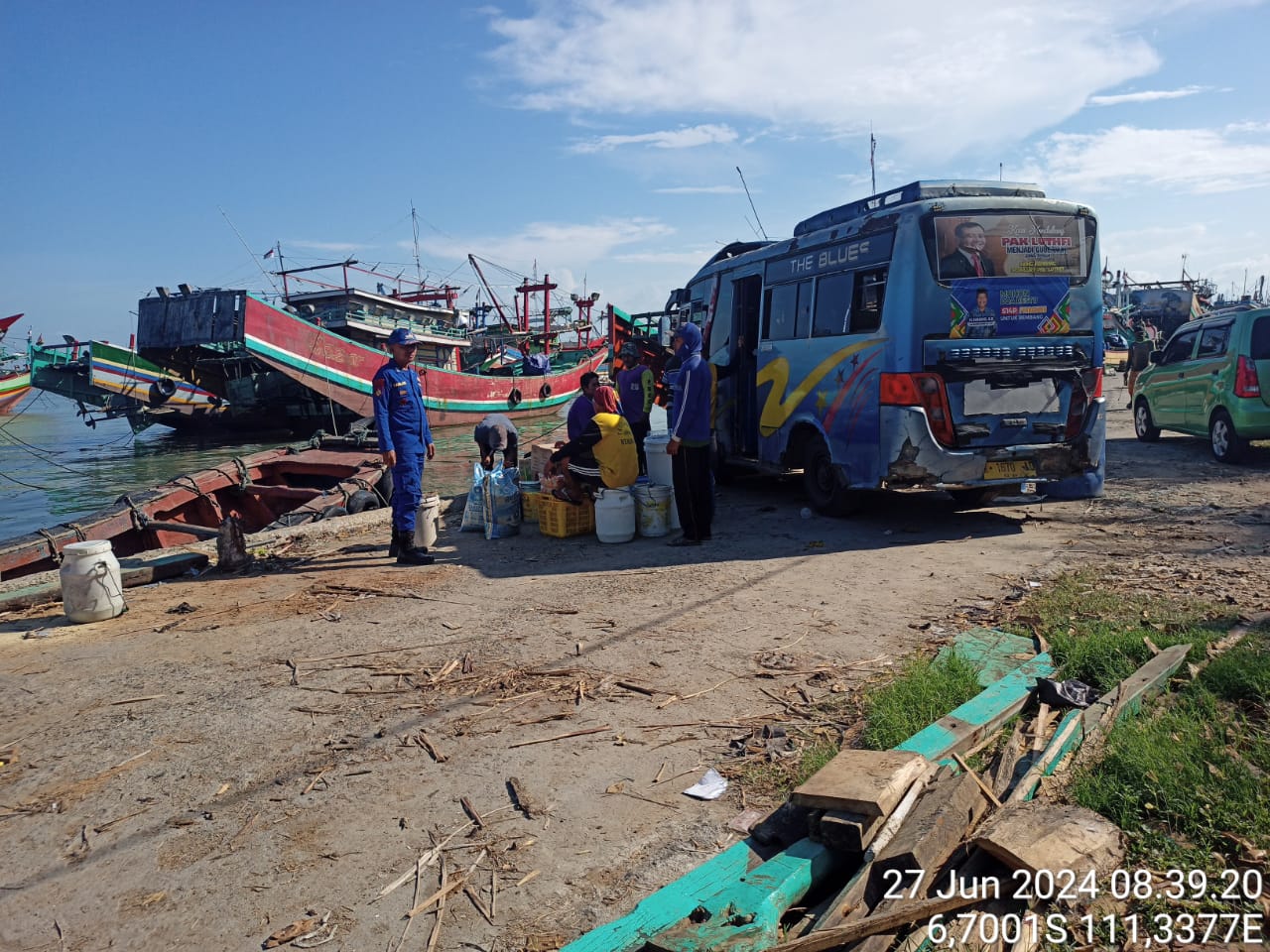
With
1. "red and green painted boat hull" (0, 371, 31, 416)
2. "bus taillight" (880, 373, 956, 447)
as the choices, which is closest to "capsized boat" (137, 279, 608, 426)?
"bus taillight" (880, 373, 956, 447)

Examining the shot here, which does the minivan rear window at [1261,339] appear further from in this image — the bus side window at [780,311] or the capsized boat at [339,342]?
the capsized boat at [339,342]

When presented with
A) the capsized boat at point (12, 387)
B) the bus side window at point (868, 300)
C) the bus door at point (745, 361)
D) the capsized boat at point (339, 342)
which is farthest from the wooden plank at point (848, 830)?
the capsized boat at point (12, 387)

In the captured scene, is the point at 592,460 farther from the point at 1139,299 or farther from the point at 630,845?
the point at 1139,299

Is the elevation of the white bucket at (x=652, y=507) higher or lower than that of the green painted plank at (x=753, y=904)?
higher

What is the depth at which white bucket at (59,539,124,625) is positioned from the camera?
6.08 m

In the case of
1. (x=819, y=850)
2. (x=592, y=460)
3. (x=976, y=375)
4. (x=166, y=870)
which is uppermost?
(x=976, y=375)

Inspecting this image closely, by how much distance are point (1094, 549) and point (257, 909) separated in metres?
6.66

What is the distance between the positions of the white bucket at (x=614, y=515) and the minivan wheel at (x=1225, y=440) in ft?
27.9

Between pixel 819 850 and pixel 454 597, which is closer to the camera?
pixel 819 850

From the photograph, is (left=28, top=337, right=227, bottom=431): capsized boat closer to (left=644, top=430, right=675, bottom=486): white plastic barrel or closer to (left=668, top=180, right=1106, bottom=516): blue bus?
(left=644, top=430, right=675, bottom=486): white plastic barrel

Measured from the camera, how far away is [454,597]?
642 centimetres

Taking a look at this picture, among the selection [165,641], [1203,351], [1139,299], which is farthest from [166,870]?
[1139,299]

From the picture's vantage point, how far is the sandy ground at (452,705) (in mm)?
2863

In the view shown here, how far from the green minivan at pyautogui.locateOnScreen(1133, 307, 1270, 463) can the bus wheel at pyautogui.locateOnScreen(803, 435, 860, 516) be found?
6.05 m
